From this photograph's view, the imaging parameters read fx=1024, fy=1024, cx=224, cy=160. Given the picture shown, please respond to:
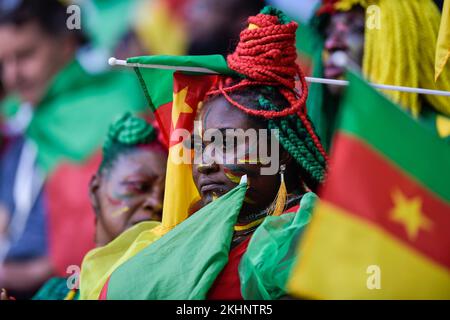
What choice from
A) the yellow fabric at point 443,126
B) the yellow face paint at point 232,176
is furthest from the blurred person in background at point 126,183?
the yellow fabric at point 443,126

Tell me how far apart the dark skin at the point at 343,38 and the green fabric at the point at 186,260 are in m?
1.72

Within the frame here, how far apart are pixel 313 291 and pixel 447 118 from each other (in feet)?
7.24

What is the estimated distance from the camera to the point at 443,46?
4.48 metres

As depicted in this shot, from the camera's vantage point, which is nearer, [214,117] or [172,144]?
[214,117]

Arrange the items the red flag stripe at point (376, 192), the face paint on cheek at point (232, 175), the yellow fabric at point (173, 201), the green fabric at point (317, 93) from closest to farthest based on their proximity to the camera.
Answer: the red flag stripe at point (376, 192), the face paint on cheek at point (232, 175), the yellow fabric at point (173, 201), the green fabric at point (317, 93)

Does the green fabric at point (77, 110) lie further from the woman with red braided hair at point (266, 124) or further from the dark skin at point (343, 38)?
the woman with red braided hair at point (266, 124)

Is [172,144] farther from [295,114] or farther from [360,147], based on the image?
[360,147]

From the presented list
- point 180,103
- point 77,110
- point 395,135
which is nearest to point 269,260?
point 395,135

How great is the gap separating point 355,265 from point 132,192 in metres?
2.25

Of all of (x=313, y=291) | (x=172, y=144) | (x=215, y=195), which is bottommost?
(x=313, y=291)

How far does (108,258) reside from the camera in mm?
4508

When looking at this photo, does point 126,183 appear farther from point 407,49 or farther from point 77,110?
point 77,110

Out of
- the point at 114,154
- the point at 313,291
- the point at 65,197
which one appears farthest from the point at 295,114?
the point at 65,197

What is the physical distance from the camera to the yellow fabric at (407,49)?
4980mm
